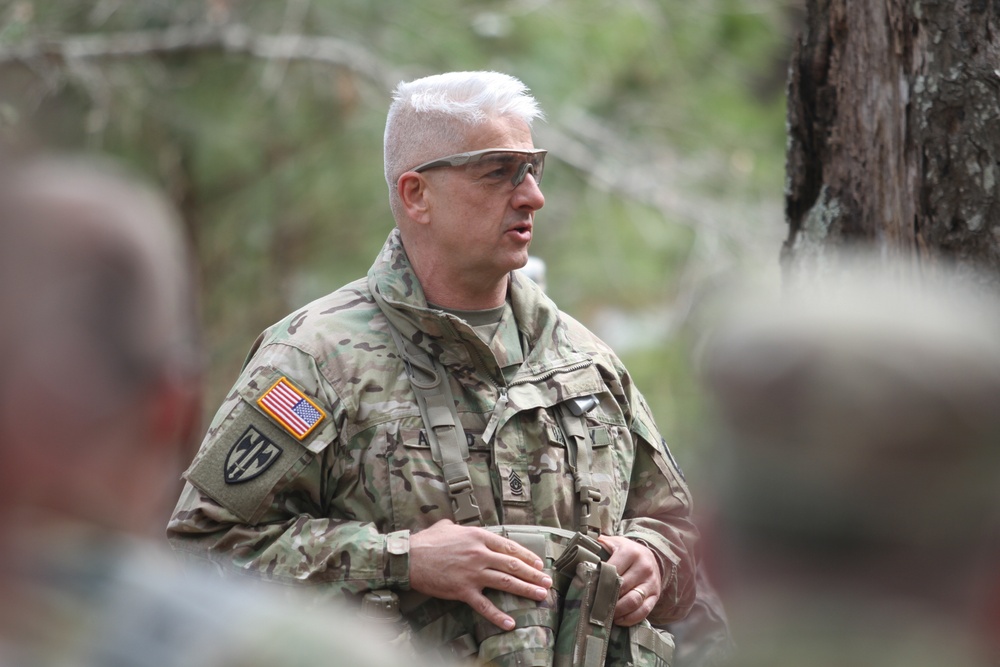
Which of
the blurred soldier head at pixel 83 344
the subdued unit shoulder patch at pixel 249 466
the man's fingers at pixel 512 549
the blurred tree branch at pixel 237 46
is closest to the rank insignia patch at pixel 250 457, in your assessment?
the subdued unit shoulder patch at pixel 249 466

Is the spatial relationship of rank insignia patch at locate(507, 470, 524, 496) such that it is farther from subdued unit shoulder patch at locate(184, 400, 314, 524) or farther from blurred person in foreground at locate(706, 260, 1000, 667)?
blurred person in foreground at locate(706, 260, 1000, 667)

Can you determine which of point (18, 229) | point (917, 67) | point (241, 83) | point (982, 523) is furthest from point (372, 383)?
point (241, 83)

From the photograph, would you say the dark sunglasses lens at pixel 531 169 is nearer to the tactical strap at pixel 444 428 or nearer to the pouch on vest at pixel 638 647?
the tactical strap at pixel 444 428

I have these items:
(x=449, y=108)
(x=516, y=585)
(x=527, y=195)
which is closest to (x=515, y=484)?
(x=516, y=585)

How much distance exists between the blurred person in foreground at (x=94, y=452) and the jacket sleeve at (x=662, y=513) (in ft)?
7.15

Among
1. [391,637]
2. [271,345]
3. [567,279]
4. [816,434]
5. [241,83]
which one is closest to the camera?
[816,434]

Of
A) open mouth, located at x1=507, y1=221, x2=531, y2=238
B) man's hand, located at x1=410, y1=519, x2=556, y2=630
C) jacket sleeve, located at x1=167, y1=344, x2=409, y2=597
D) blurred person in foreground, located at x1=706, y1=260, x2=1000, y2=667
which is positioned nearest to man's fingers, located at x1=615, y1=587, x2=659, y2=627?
man's hand, located at x1=410, y1=519, x2=556, y2=630

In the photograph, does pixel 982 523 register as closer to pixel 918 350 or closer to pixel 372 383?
pixel 918 350

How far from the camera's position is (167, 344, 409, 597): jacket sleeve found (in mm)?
3047

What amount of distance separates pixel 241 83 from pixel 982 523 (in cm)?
786

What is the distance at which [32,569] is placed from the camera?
4.14 feet

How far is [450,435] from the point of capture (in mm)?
3197

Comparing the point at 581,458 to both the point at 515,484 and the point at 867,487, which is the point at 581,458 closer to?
the point at 515,484

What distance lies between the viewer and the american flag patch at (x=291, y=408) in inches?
123
